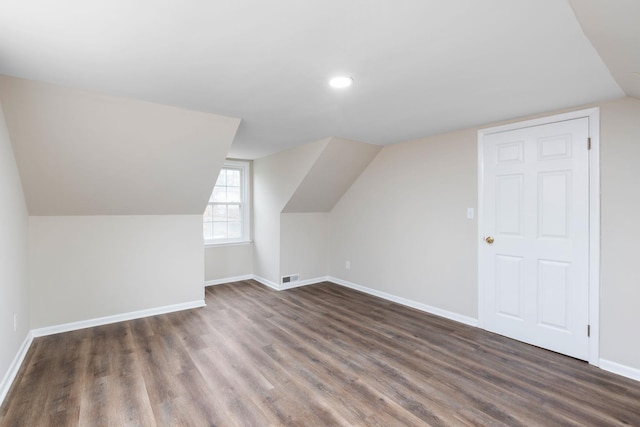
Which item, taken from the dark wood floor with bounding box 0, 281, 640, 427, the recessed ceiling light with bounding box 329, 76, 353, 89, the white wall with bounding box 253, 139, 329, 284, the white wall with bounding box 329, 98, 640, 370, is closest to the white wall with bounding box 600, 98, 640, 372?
the white wall with bounding box 329, 98, 640, 370

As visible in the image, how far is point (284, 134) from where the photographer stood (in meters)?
3.60

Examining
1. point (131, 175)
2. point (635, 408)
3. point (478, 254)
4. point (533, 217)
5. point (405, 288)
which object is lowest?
point (635, 408)

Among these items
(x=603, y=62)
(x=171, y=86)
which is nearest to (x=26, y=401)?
(x=171, y=86)

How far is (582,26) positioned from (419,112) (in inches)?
55.3

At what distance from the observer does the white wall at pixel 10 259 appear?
2.15 m

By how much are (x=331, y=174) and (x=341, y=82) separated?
7.37ft

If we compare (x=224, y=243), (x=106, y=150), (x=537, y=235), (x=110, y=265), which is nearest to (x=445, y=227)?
(x=537, y=235)

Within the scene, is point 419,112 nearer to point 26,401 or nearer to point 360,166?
point 360,166

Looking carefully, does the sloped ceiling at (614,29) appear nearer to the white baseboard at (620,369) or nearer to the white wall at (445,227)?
the white wall at (445,227)

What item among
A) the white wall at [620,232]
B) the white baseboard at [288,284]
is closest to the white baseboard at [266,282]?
the white baseboard at [288,284]

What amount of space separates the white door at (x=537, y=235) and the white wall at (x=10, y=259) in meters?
4.04

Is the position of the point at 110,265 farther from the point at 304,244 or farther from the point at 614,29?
the point at 614,29

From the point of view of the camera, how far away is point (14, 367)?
2.35 metres

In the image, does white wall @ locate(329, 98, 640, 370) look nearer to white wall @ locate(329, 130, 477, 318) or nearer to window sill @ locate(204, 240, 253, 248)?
white wall @ locate(329, 130, 477, 318)
